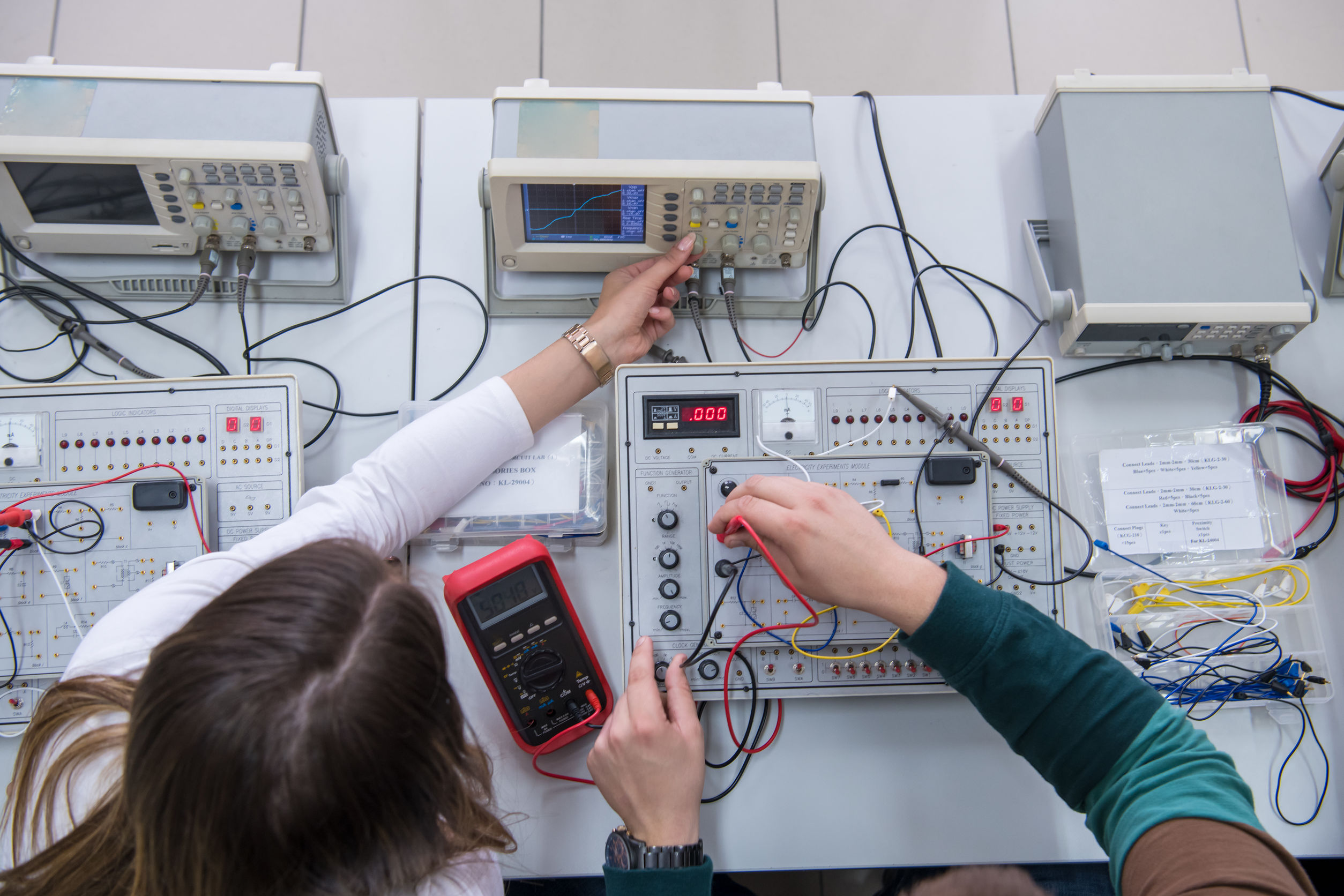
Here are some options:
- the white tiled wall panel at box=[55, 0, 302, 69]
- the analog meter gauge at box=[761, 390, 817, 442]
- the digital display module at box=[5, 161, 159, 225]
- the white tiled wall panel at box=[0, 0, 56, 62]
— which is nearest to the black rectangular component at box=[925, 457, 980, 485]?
the analog meter gauge at box=[761, 390, 817, 442]

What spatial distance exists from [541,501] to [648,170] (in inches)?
21.4

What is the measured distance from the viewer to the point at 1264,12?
2186 mm

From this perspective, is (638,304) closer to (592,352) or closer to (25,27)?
A: (592,352)

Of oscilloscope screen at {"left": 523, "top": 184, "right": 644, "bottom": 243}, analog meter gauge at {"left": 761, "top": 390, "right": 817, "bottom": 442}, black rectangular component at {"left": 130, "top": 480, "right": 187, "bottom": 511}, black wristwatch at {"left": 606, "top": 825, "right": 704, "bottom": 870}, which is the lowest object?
black wristwatch at {"left": 606, "top": 825, "right": 704, "bottom": 870}

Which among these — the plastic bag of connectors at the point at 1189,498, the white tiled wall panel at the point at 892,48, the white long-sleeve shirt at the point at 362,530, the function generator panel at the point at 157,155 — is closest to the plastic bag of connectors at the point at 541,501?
the white long-sleeve shirt at the point at 362,530

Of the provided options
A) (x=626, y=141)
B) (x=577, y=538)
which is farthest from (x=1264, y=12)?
(x=577, y=538)

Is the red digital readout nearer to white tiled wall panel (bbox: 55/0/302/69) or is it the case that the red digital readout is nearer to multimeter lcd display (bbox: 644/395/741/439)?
multimeter lcd display (bbox: 644/395/741/439)

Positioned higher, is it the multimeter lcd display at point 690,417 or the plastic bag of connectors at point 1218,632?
the multimeter lcd display at point 690,417

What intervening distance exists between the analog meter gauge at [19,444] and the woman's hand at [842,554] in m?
1.09

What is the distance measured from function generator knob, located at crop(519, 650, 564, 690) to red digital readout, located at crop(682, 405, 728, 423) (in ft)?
1.35

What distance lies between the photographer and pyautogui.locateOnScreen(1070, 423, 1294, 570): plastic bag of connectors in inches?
49.3

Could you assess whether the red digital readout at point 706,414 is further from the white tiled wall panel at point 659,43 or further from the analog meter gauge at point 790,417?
the white tiled wall panel at point 659,43

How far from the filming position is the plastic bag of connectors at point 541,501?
4.03ft

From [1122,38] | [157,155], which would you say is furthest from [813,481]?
[1122,38]
